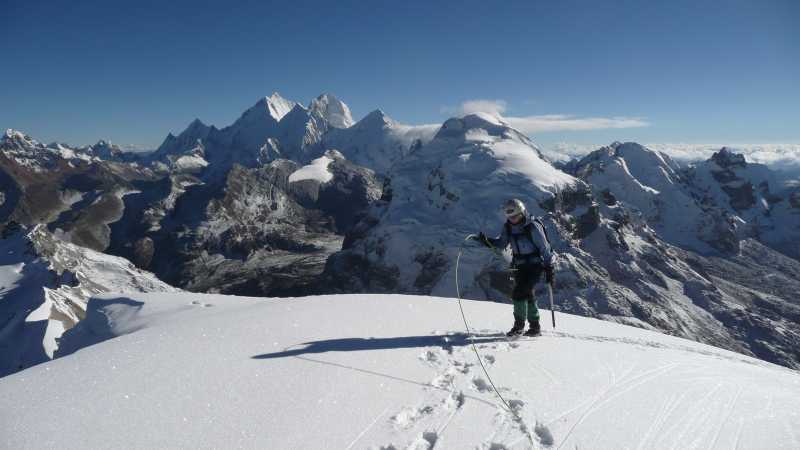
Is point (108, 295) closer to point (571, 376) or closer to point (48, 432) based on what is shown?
point (48, 432)

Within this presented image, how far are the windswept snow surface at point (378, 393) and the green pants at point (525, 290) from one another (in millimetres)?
866

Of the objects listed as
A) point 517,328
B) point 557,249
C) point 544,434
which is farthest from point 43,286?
point 557,249

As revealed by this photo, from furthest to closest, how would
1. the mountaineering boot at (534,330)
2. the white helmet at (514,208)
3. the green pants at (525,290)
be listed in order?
1. the white helmet at (514,208)
2. the green pants at (525,290)
3. the mountaineering boot at (534,330)

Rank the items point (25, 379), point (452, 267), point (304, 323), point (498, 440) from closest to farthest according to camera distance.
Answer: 1. point (498, 440)
2. point (25, 379)
3. point (304, 323)
4. point (452, 267)

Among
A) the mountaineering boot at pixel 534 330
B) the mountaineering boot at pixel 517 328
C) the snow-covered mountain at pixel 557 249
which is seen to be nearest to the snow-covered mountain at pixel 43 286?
the snow-covered mountain at pixel 557 249

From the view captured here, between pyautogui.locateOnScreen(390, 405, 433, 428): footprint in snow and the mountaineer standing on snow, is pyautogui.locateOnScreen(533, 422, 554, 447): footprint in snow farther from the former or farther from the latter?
the mountaineer standing on snow

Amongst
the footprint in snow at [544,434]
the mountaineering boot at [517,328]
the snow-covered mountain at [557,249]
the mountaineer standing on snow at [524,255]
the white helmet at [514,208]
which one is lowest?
the snow-covered mountain at [557,249]

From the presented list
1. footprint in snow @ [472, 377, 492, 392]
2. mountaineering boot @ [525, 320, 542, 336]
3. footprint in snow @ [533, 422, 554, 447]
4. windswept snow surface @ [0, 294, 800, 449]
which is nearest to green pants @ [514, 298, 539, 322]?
mountaineering boot @ [525, 320, 542, 336]

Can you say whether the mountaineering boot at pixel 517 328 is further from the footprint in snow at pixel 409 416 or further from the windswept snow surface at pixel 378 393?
the footprint in snow at pixel 409 416

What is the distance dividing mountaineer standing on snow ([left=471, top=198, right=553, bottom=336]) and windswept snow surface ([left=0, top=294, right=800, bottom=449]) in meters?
0.93

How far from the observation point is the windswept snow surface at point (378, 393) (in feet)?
18.2

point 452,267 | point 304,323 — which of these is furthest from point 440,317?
point 452,267

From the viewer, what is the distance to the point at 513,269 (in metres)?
11.1

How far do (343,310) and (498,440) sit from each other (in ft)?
22.0
